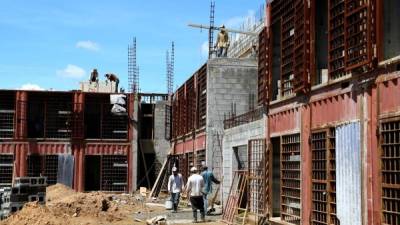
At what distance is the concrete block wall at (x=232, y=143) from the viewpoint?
18597mm

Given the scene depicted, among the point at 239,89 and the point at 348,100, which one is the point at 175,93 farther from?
the point at 348,100

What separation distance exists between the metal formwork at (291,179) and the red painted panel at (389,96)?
4.28m

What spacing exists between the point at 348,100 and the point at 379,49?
1.52 m

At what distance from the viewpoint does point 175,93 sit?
1471 inches

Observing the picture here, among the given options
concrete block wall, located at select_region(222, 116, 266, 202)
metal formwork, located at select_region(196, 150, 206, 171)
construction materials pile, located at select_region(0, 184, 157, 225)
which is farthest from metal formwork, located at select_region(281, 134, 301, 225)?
metal formwork, located at select_region(196, 150, 206, 171)

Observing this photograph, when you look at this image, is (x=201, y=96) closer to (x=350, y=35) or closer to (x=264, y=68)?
(x=264, y=68)

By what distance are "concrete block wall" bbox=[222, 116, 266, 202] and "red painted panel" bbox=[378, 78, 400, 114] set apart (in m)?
8.19

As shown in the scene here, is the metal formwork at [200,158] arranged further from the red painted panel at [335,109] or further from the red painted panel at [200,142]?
the red painted panel at [335,109]

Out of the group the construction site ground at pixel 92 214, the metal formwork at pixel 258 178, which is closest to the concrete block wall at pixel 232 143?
the metal formwork at pixel 258 178

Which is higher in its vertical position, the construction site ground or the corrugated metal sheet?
the corrugated metal sheet

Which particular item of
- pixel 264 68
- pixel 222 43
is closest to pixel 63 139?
pixel 222 43

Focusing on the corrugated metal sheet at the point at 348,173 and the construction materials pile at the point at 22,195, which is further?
the construction materials pile at the point at 22,195

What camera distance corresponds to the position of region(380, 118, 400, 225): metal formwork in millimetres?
9227

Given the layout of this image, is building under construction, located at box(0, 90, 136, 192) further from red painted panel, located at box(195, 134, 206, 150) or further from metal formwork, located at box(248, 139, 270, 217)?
metal formwork, located at box(248, 139, 270, 217)
